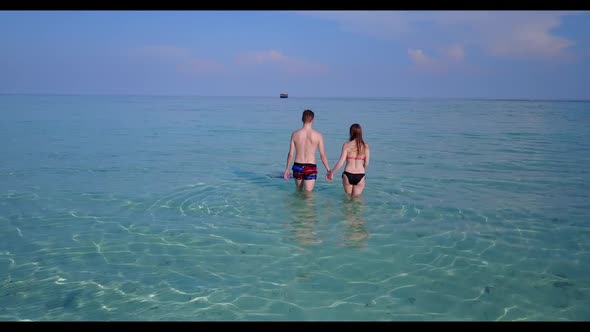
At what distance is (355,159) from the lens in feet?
28.9

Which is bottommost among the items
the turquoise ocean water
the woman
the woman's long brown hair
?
the turquoise ocean water

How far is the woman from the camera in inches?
342

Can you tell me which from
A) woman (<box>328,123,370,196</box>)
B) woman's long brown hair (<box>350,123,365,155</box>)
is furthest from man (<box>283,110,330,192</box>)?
woman's long brown hair (<box>350,123,365,155</box>)

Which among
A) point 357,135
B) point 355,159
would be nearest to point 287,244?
point 355,159

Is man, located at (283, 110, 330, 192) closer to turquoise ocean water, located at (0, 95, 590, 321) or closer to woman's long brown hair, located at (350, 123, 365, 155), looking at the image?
turquoise ocean water, located at (0, 95, 590, 321)

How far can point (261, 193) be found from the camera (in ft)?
32.3

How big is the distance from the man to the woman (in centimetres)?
44

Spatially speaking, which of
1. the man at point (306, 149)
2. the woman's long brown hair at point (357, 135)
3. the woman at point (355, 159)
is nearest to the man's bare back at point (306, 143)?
the man at point (306, 149)

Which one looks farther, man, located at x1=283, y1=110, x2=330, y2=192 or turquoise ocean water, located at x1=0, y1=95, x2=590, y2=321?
man, located at x1=283, y1=110, x2=330, y2=192

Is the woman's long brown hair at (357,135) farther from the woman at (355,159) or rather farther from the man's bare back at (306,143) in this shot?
the man's bare back at (306,143)

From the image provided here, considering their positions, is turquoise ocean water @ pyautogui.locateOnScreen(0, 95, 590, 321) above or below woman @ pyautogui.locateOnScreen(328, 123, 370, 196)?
below

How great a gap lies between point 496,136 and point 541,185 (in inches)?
525
